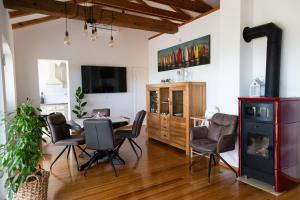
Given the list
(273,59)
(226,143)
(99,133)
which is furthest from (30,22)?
(273,59)

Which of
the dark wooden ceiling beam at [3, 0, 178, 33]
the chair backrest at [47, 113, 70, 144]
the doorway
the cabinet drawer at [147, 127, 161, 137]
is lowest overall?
the cabinet drawer at [147, 127, 161, 137]

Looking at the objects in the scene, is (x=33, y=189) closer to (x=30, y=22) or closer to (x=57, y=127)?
(x=57, y=127)

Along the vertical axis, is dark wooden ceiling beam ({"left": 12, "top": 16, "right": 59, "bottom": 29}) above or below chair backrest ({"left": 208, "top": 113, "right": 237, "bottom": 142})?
above

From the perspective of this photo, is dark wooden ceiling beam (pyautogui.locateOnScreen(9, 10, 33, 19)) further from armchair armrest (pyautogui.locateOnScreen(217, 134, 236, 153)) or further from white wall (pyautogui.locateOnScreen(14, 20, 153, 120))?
armchair armrest (pyautogui.locateOnScreen(217, 134, 236, 153))

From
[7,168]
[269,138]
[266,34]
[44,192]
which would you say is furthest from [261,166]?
[7,168]

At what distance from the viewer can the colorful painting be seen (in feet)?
14.0

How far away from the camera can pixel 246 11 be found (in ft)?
10.7


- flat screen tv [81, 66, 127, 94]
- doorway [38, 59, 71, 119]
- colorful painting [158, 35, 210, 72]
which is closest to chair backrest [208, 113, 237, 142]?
colorful painting [158, 35, 210, 72]

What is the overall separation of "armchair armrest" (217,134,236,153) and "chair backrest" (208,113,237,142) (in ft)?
0.33

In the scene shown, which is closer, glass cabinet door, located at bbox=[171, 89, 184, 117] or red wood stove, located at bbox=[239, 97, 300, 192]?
red wood stove, located at bbox=[239, 97, 300, 192]

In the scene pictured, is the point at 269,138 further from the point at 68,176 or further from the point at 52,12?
the point at 52,12

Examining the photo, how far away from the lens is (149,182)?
298 cm

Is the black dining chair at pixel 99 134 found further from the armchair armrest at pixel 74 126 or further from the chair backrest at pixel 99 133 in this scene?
the armchair armrest at pixel 74 126

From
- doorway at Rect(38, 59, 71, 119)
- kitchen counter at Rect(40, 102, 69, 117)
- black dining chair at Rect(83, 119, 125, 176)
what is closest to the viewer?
black dining chair at Rect(83, 119, 125, 176)
